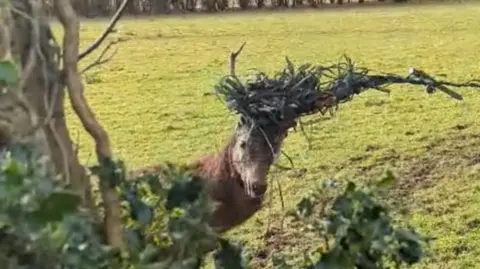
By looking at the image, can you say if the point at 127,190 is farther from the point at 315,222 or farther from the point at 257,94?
the point at 257,94

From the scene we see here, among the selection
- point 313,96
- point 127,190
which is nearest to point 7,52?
point 127,190

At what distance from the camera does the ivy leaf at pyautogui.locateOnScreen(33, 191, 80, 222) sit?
0.80 meters

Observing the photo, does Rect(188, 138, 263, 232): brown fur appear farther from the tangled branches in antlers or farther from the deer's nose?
the tangled branches in antlers

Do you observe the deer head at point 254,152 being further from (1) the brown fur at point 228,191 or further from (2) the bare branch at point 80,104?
(2) the bare branch at point 80,104

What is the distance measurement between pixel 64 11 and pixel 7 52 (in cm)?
11

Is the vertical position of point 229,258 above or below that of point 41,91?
below

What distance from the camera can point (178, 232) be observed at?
3.75 feet

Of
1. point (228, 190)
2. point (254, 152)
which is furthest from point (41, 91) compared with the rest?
point (228, 190)

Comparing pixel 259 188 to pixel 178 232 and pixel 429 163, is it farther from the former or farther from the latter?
pixel 429 163

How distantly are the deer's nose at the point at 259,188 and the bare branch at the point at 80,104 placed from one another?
2237mm

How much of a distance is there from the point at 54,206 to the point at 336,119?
655 centimetres

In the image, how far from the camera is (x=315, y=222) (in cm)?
131

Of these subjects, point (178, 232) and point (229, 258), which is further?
point (229, 258)

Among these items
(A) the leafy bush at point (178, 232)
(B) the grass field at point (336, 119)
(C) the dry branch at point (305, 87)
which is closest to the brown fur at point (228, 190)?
(B) the grass field at point (336, 119)
